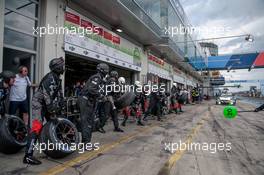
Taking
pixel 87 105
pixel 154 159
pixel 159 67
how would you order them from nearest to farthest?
pixel 154 159, pixel 87 105, pixel 159 67

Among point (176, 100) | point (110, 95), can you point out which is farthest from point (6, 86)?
point (176, 100)

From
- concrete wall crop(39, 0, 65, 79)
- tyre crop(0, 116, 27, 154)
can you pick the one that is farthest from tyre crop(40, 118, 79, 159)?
concrete wall crop(39, 0, 65, 79)

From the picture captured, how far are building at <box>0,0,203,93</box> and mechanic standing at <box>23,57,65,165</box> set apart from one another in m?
2.42

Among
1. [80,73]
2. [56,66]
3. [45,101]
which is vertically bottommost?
[45,101]

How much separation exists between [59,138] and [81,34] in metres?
5.27

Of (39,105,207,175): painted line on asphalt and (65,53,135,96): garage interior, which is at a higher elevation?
(65,53,135,96): garage interior

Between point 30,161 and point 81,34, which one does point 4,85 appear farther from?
point 81,34

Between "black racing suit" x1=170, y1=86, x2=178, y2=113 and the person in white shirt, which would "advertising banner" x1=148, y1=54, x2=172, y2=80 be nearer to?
"black racing suit" x1=170, y1=86, x2=178, y2=113

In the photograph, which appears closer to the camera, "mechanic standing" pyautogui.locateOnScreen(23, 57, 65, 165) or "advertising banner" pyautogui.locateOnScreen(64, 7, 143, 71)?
"mechanic standing" pyautogui.locateOnScreen(23, 57, 65, 165)

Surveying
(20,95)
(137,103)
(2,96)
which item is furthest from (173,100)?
(2,96)

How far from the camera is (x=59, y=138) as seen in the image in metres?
4.00

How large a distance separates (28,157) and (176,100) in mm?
11116

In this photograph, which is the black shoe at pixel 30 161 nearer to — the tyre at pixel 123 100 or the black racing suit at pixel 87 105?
the black racing suit at pixel 87 105

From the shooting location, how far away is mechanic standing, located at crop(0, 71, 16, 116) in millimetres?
4582
